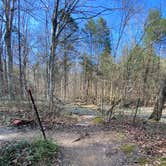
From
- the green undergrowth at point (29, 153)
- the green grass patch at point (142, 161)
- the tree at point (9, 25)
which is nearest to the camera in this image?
the green grass patch at point (142, 161)

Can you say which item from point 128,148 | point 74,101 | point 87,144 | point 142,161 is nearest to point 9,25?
point 74,101

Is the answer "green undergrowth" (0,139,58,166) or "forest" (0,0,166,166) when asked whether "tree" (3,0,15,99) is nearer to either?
"forest" (0,0,166,166)

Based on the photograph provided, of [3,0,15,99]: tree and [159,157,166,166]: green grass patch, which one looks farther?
[3,0,15,99]: tree

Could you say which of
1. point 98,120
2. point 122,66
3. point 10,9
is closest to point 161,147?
point 98,120

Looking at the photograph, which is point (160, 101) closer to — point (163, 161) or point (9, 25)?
point (163, 161)

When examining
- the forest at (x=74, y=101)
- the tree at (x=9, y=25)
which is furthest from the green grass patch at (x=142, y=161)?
the tree at (x=9, y=25)

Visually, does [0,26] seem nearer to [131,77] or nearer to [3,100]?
[3,100]

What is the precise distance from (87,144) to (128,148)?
3.19ft

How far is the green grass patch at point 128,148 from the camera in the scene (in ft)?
15.6

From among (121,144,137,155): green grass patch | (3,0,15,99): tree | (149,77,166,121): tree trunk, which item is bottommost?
(121,144,137,155): green grass patch

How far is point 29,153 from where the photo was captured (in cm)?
456

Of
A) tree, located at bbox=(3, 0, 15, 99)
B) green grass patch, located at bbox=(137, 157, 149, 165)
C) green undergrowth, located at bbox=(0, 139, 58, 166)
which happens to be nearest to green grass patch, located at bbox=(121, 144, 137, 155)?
green grass patch, located at bbox=(137, 157, 149, 165)

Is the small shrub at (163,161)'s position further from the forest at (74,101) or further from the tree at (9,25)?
the tree at (9,25)

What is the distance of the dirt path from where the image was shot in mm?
4416
